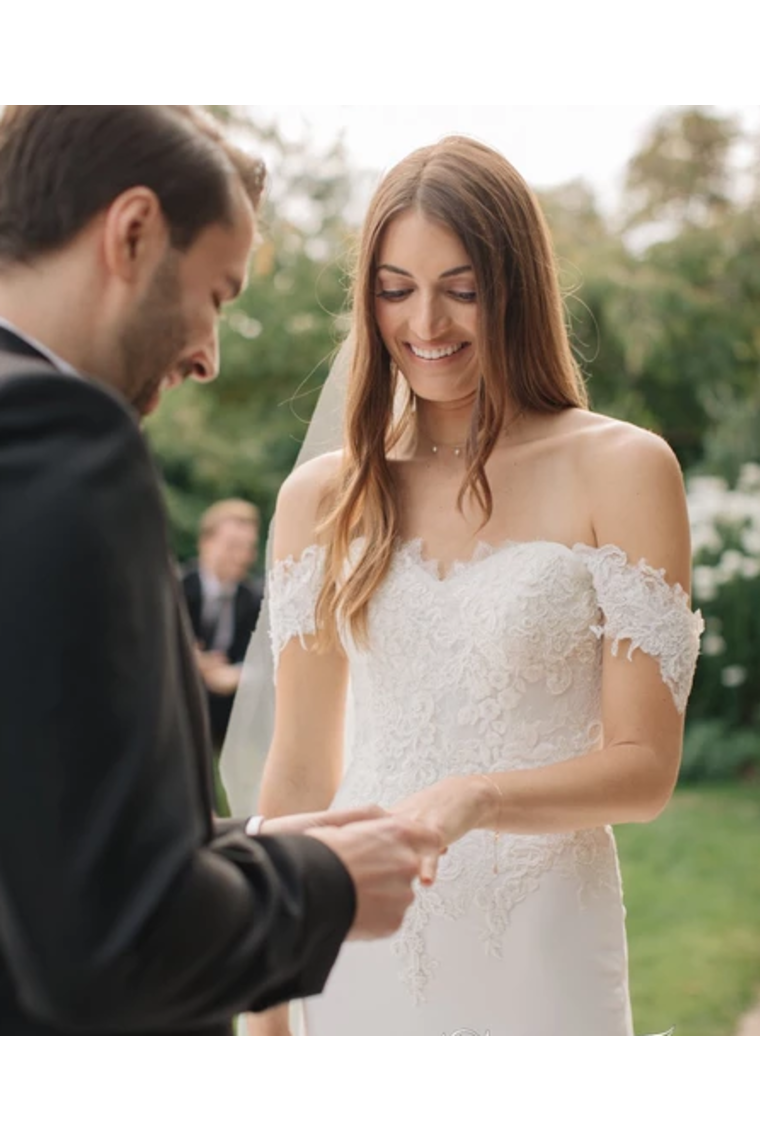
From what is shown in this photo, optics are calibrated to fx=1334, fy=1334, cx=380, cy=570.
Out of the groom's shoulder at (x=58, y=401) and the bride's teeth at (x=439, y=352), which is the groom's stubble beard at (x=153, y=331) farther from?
the bride's teeth at (x=439, y=352)

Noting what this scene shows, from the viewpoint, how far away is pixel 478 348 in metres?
2.97

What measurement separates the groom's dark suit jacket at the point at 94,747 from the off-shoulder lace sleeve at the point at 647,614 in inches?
60.7

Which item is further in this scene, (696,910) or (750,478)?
(750,478)

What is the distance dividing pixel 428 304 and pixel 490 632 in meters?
0.73

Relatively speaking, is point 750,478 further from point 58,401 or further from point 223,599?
point 58,401

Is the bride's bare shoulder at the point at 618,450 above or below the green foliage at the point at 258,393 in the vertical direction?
above

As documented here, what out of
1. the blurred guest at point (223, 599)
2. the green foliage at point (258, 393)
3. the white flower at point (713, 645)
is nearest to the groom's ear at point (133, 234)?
the blurred guest at point (223, 599)

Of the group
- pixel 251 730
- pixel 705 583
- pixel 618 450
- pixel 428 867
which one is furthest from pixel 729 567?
pixel 428 867

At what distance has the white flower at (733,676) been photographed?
34.8ft

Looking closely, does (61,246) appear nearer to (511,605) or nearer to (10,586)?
(10,586)

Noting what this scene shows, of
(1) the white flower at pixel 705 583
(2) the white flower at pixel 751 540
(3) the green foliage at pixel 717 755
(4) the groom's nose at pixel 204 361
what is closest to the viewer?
(4) the groom's nose at pixel 204 361

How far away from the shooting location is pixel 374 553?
3.15 m

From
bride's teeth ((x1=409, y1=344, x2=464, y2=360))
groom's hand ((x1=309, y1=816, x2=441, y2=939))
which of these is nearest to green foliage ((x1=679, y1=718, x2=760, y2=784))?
bride's teeth ((x1=409, y1=344, x2=464, y2=360))

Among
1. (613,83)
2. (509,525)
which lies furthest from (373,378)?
(613,83)
